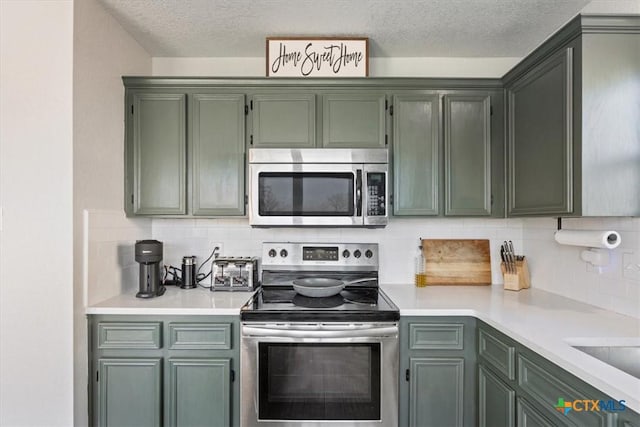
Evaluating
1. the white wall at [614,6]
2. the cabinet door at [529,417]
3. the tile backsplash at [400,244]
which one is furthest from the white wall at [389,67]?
the cabinet door at [529,417]

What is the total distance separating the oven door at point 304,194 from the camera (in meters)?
2.15

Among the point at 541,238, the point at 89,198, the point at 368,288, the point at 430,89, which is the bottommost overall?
the point at 368,288

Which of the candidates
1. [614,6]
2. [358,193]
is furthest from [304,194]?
[614,6]

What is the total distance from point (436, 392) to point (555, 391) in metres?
0.72

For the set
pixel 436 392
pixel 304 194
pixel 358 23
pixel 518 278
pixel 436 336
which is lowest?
pixel 436 392

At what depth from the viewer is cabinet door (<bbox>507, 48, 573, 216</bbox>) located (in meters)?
1.61

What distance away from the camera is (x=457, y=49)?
2422 millimetres

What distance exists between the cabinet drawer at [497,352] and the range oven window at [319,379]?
531 millimetres

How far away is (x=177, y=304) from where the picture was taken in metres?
1.96

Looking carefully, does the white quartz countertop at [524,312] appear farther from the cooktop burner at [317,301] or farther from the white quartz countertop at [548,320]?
the cooktop burner at [317,301]

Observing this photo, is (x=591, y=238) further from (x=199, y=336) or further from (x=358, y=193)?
(x=199, y=336)

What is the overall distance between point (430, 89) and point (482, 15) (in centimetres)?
47
